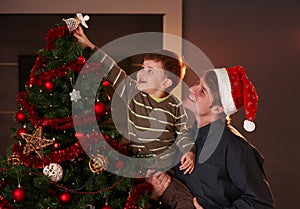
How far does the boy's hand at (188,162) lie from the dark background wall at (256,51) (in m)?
1.51

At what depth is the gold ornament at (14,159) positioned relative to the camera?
136 centimetres

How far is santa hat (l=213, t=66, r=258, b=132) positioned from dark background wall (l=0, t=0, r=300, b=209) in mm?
1459

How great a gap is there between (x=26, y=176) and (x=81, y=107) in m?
0.28

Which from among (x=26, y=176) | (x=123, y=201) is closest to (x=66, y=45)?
(x=26, y=176)

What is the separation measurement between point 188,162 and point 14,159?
1.85 ft

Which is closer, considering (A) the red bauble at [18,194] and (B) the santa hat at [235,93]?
(A) the red bauble at [18,194]

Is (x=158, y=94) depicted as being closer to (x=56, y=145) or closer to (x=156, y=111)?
(x=156, y=111)

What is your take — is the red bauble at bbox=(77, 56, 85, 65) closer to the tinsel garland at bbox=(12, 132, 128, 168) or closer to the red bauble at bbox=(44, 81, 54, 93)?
the red bauble at bbox=(44, 81, 54, 93)

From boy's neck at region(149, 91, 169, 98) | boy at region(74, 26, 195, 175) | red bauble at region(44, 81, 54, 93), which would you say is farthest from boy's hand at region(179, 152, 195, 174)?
red bauble at region(44, 81, 54, 93)

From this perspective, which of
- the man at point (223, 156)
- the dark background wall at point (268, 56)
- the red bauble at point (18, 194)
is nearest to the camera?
the red bauble at point (18, 194)

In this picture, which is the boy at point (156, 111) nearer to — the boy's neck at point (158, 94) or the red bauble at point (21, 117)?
the boy's neck at point (158, 94)

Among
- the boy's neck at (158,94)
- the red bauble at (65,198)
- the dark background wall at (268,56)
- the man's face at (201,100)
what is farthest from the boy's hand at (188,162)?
the dark background wall at (268,56)

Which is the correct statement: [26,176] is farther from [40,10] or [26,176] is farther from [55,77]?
[40,10]

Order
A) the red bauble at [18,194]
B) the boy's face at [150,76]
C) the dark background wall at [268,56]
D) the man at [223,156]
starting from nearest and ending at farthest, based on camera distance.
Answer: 1. the red bauble at [18,194]
2. the man at [223,156]
3. the boy's face at [150,76]
4. the dark background wall at [268,56]
